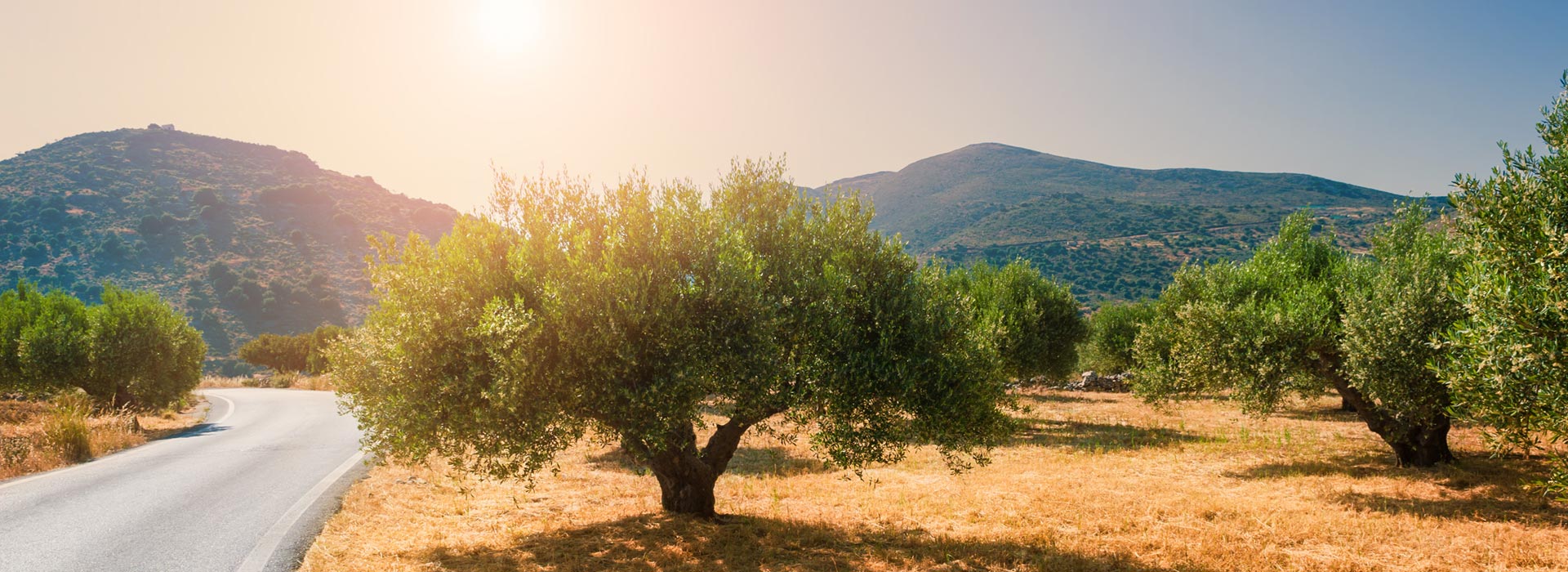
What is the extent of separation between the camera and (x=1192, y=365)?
832 inches

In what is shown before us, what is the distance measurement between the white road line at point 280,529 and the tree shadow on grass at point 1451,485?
2292cm

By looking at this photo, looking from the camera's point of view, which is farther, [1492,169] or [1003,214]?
[1003,214]

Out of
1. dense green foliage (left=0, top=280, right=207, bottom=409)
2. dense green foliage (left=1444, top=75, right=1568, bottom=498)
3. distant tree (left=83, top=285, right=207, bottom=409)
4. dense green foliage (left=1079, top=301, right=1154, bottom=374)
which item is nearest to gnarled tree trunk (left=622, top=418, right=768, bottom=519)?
dense green foliage (left=1444, top=75, right=1568, bottom=498)

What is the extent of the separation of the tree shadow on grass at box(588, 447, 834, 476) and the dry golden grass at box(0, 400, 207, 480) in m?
14.1

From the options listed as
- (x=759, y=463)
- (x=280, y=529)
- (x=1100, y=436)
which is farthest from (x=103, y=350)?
(x=1100, y=436)

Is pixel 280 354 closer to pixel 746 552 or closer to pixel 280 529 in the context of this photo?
pixel 280 529

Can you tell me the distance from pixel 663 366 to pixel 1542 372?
1289 centimetres

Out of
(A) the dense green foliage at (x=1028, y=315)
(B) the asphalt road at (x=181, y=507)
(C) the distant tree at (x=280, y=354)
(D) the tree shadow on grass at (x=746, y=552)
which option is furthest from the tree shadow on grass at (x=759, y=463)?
(C) the distant tree at (x=280, y=354)

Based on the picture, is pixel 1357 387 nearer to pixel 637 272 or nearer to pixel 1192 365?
pixel 1192 365

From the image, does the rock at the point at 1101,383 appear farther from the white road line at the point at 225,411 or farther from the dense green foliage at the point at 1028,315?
the white road line at the point at 225,411

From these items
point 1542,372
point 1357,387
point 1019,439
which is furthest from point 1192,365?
point 1542,372

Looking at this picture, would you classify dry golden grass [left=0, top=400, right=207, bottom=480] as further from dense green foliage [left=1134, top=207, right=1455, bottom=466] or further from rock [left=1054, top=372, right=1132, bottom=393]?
rock [left=1054, top=372, right=1132, bottom=393]

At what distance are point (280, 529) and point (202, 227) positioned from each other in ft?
469

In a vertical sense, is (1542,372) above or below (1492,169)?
below
